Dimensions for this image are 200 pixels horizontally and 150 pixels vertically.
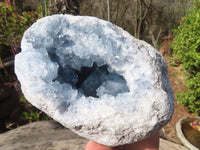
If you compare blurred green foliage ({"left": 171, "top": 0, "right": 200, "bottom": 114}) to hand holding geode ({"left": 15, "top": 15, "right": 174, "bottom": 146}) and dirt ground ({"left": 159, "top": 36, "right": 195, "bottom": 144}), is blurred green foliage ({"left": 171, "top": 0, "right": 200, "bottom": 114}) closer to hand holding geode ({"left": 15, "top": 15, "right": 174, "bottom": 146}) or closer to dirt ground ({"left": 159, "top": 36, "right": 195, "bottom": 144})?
dirt ground ({"left": 159, "top": 36, "right": 195, "bottom": 144})

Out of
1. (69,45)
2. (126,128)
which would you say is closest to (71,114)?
(126,128)

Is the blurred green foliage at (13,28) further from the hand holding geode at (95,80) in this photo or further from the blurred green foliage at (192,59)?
the blurred green foliage at (192,59)

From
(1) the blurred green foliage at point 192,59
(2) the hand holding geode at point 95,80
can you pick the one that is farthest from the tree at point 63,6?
(1) the blurred green foliage at point 192,59

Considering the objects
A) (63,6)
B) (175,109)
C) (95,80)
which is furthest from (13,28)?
(175,109)

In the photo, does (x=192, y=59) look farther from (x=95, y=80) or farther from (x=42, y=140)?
(x=42, y=140)

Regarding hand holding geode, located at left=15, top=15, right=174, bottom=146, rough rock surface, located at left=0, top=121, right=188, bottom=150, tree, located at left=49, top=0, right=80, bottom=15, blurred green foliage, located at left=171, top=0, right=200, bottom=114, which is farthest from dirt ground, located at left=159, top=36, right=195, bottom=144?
tree, located at left=49, top=0, right=80, bottom=15

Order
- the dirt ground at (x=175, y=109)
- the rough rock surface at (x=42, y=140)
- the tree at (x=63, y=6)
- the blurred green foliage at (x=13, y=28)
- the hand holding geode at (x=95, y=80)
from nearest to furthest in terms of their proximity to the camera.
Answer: the hand holding geode at (x=95, y=80) < the rough rock surface at (x=42, y=140) < the tree at (x=63, y=6) < the blurred green foliage at (x=13, y=28) < the dirt ground at (x=175, y=109)

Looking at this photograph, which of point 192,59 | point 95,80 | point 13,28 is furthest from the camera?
point 192,59
